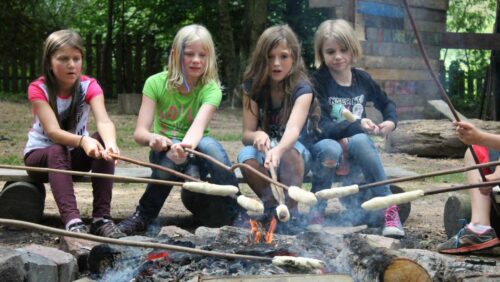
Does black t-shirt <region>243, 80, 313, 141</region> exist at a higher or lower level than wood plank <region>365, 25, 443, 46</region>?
lower

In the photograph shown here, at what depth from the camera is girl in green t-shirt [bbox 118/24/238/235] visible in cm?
499

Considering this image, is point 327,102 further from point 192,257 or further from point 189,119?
point 192,257

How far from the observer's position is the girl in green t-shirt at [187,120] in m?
4.99

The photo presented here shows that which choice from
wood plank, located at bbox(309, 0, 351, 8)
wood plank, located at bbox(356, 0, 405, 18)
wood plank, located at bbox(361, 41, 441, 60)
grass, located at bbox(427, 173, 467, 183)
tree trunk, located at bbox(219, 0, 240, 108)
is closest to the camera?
grass, located at bbox(427, 173, 467, 183)

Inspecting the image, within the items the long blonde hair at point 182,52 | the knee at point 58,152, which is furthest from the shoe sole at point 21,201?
the long blonde hair at point 182,52

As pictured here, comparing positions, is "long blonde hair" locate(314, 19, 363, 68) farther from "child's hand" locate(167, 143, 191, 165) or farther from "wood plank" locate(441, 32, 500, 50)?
"wood plank" locate(441, 32, 500, 50)

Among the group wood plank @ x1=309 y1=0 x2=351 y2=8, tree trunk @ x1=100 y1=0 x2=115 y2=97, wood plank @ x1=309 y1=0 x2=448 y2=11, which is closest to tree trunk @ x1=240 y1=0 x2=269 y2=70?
tree trunk @ x1=100 y1=0 x2=115 y2=97

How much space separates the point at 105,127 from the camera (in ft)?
16.0

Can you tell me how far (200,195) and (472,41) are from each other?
23.5 feet

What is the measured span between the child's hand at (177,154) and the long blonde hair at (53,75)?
26.9 inches

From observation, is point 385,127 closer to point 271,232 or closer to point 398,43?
point 271,232

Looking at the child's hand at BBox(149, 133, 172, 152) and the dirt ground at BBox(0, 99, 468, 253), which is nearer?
the child's hand at BBox(149, 133, 172, 152)

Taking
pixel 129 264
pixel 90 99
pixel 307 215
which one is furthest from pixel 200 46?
pixel 129 264

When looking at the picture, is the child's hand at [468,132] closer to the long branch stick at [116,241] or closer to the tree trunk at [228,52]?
the long branch stick at [116,241]
